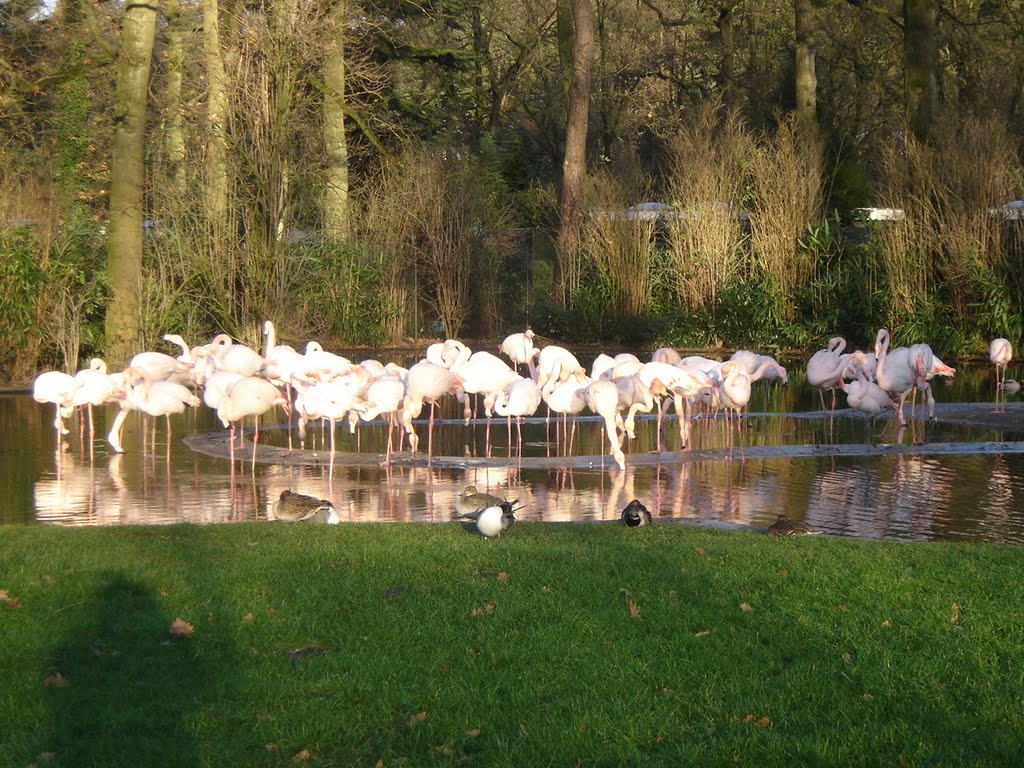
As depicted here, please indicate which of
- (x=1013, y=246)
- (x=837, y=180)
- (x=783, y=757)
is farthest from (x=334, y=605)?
(x=837, y=180)

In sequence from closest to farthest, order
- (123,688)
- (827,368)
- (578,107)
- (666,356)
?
(123,688), (827,368), (666,356), (578,107)

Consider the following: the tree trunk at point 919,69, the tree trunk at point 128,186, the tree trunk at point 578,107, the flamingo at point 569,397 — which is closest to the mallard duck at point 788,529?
the flamingo at point 569,397

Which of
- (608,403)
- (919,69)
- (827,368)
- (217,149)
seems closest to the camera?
(608,403)

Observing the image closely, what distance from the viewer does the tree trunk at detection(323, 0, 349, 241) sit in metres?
26.4

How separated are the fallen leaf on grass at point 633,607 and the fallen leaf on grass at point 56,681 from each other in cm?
244

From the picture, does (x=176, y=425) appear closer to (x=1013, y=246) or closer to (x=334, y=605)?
(x=334, y=605)

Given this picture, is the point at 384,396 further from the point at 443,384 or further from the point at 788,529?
the point at 788,529

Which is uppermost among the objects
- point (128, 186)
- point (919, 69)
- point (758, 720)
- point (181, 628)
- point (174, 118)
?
point (919, 69)

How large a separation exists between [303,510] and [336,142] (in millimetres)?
21142

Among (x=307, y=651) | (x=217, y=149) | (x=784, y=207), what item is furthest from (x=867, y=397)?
(x=217, y=149)

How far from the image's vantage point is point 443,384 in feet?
42.0

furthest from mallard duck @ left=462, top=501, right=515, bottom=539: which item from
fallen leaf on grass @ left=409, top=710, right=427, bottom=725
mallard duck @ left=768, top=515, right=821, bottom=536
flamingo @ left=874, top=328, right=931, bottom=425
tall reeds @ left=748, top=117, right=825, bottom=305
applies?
tall reeds @ left=748, top=117, right=825, bottom=305

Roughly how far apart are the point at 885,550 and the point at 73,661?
444 centimetres

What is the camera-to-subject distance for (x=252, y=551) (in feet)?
24.3
